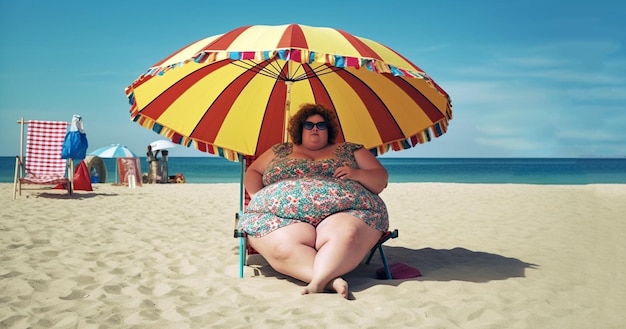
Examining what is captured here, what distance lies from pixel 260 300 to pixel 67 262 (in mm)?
2099

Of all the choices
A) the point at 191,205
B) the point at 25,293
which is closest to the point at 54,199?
the point at 191,205

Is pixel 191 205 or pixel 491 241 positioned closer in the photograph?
pixel 491 241

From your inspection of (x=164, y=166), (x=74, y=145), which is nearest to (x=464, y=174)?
(x=164, y=166)

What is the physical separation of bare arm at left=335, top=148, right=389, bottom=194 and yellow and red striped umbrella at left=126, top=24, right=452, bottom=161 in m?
0.82

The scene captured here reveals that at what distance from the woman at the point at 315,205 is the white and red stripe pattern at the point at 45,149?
7.68 metres

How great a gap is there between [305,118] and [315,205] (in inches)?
37.4

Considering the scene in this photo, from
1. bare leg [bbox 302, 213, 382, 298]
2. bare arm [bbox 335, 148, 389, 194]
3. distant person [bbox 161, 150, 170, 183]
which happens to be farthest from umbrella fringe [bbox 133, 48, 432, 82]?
distant person [bbox 161, 150, 170, 183]

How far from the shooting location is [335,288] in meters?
3.37

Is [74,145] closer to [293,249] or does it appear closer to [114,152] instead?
[114,152]

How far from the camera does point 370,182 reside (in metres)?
4.11

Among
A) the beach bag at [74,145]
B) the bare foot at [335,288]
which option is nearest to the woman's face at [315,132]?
the bare foot at [335,288]

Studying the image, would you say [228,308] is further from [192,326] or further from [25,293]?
[25,293]

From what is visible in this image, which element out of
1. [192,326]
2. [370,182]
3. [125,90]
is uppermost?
[125,90]

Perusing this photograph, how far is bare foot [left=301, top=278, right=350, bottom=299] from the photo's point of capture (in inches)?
130
